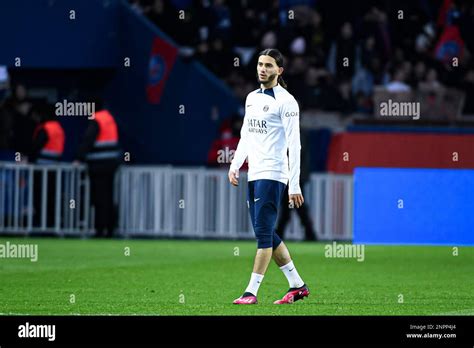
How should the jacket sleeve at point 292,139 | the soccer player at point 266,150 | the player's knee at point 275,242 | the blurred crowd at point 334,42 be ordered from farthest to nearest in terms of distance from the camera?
1. the blurred crowd at point 334,42
2. the player's knee at point 275,242
3. the soccer player at point 266,150
4. the jacket sleeve at point 292,139

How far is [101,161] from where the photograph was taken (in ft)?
83.8

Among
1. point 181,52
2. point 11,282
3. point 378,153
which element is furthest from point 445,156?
point 11,282

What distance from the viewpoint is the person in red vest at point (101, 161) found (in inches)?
999

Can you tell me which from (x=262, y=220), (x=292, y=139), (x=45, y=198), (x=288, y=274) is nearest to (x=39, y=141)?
(x=45, y=198)

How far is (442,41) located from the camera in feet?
98.9

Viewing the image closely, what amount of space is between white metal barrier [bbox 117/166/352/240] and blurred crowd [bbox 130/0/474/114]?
2981 millimetres

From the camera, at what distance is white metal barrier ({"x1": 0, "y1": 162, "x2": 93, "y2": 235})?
83.4 ft

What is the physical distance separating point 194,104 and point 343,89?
2.88 m

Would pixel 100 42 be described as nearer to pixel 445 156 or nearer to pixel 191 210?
pixel 191 210

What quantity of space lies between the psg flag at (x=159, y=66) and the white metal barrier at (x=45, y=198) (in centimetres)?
360

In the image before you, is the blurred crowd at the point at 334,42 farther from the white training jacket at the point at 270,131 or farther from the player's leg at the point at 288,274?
the white training jacket at the point at 270,131

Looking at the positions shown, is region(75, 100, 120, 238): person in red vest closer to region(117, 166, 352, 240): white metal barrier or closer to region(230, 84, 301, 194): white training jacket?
region(117, 166, 352, 240): white metal barrier

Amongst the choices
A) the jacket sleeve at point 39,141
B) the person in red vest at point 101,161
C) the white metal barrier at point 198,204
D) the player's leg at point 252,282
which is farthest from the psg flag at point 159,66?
the player's leg at point 252,282
